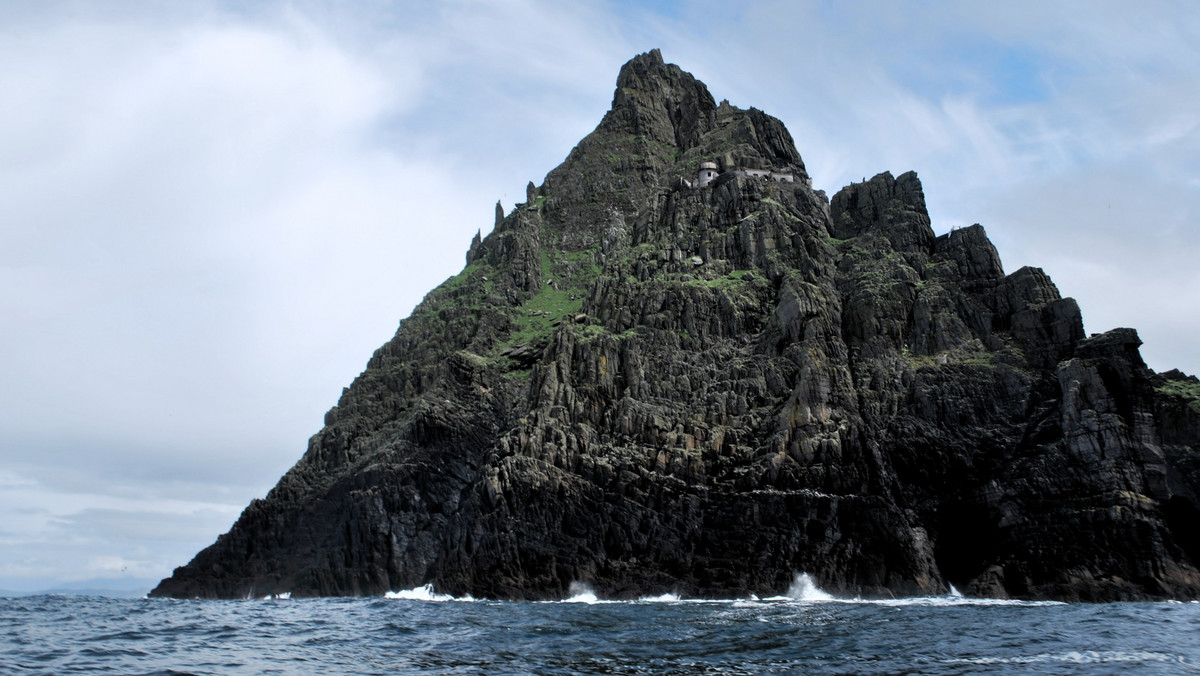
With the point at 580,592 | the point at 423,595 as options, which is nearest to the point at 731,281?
the point at 580,592

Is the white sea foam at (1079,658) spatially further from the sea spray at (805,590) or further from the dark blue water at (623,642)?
the sea spray at (805,590)

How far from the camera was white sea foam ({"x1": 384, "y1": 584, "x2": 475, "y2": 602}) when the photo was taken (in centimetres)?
8507

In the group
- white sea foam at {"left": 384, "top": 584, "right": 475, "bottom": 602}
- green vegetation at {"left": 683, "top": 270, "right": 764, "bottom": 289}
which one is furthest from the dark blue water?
green vegetation at {"left": 683, "top": 270, "right": 764, "bottom": 289}

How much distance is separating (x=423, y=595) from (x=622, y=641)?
59.5m

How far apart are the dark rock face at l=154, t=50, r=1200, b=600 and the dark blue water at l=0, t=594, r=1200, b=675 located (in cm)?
1881

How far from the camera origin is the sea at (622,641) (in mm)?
32938

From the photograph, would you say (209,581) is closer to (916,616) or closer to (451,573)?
(451,573)

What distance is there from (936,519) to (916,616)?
1236 inches

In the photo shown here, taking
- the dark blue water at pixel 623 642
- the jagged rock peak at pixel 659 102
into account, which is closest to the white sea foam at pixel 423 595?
the dark blue water at pixel 623 642

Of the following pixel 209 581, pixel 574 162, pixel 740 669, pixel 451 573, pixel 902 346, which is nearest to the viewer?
pixel 740 669

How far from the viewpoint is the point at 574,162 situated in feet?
559

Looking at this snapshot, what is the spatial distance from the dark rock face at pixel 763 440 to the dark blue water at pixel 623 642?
61.7 ft

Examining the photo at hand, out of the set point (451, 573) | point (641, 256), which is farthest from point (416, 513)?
point (641, 256)

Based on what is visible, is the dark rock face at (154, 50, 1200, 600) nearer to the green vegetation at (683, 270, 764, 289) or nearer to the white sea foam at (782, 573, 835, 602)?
the green vegetation at (683, 270, 764, 289)
